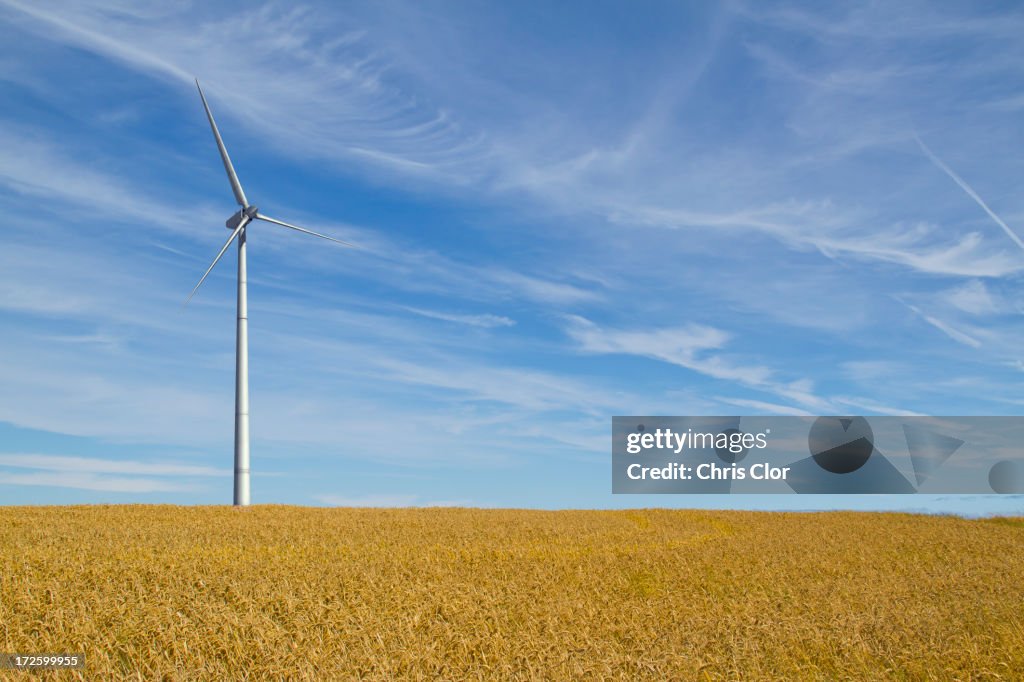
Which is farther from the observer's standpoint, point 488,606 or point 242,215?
point 242,215

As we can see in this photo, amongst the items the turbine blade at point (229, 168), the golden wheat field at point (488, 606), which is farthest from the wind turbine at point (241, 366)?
the golden wheat field at point (488, 606)

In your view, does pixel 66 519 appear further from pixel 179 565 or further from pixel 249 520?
pixel 179 565

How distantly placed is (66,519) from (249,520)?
681 cm

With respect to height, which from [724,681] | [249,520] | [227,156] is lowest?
[724,681]

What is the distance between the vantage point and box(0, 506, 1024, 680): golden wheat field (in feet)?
35.6

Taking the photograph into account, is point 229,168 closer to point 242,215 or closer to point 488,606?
point 242,215

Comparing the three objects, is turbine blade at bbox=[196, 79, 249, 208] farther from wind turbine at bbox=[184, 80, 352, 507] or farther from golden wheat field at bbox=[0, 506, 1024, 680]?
golden wheat field at bbox=[0, 506, 1024, 680]

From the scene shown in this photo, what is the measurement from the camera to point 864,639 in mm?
12672

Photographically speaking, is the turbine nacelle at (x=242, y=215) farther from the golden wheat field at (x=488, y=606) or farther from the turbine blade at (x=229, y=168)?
the golden wheat field at (x=488, y=606)

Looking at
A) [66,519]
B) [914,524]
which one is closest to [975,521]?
[914,524]

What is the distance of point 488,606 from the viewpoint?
14531 mm

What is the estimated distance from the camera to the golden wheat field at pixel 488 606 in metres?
10.9

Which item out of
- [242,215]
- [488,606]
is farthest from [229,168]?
[488,606]

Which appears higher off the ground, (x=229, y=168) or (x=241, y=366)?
(x=229, y=168)
